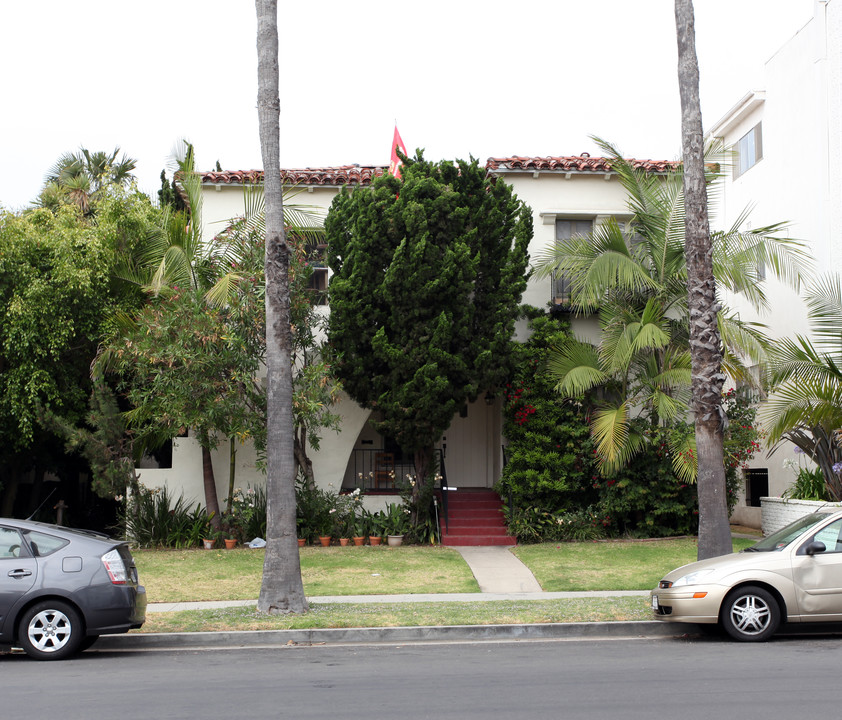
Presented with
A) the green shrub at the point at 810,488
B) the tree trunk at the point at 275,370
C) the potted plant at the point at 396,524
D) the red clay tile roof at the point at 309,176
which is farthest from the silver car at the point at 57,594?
the green shrub at the point at 810,488

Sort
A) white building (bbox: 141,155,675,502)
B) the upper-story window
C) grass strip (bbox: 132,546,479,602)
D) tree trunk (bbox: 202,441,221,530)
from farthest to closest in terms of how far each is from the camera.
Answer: the upper-story window < white building (bbox: 141,155,675,502) < tree trunk (bbox: 202,441,221,530) < grass strip (bbox: 132,546,479,602)

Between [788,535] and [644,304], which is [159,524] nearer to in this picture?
[644,304]

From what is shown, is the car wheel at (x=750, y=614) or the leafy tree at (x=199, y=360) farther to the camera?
the leafy tree at (x=199, y=360)

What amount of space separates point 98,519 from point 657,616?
1601 centimetres

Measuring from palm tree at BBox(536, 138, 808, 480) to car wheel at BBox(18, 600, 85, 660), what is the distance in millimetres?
9819

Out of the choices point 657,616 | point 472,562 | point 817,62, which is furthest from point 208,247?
point 817,62

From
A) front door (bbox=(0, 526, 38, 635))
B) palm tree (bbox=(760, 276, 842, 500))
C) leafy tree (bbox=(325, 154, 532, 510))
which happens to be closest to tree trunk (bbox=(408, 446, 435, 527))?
leafy tree (bbox=(325, 154, 532, 510))

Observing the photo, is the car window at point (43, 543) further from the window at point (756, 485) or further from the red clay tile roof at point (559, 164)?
the window at point (756, 485)

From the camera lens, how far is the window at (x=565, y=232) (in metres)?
18.2

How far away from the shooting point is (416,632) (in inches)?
373

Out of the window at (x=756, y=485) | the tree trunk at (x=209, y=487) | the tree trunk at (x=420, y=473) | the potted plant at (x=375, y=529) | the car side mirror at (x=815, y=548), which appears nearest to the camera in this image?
the car side mirror at (x=815, y=548)

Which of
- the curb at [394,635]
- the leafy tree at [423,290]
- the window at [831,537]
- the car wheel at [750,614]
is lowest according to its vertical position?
the curb at [394,635]

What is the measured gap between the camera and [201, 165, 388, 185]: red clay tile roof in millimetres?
17859

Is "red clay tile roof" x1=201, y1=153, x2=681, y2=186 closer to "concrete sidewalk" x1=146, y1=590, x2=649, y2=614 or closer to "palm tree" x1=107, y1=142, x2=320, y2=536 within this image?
"palm tree" x1=107, y1=142, x2=320, y2=536
